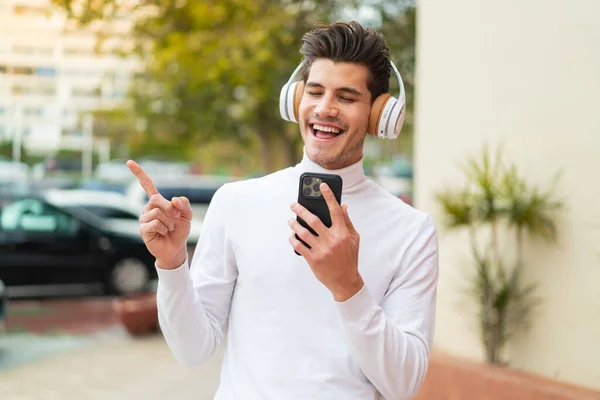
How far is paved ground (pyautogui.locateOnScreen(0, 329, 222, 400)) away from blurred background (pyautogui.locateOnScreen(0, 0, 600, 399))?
0.10ft

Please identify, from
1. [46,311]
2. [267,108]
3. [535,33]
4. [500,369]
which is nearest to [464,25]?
[535,33]

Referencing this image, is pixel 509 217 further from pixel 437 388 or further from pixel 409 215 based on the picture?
pixel 409 215

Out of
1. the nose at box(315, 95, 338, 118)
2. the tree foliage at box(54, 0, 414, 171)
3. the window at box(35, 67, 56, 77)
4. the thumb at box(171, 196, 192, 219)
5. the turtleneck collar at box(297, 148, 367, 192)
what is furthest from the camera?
the window at box(35, 67, 56, 77)

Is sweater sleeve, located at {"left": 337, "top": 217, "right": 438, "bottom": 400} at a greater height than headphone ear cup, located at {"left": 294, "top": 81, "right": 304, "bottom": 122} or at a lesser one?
lesser

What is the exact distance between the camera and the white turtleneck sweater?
1.71 m

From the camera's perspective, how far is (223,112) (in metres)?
15.3

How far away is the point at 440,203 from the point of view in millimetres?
5164

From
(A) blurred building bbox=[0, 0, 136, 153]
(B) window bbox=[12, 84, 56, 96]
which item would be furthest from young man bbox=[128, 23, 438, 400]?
(B) window bbox=[12, 84, 56, 96]

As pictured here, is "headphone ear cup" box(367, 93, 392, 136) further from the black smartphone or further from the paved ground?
the paved ground

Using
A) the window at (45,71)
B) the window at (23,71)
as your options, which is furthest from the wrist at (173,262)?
the window at (45,71)

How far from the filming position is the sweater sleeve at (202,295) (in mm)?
1708

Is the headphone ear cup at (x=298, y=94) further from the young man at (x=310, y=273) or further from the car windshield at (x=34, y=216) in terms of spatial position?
the car windshield at (x=34, y=216)

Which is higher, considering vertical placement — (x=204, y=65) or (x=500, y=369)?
(x=204, y=65)

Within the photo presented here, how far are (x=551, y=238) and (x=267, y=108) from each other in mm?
9541
